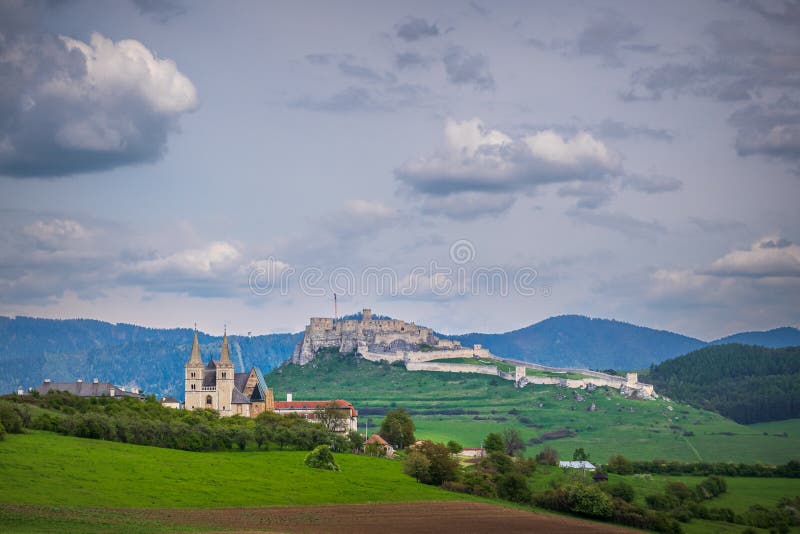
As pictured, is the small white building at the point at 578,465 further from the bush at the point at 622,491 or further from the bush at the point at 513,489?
the bush at the point at 513,489

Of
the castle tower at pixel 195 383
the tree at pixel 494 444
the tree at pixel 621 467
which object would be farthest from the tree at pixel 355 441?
the tree at pixel 621 467

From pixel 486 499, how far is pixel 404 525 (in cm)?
2367

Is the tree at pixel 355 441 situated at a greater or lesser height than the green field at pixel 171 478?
greater

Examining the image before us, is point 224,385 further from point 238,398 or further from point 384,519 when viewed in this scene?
point 384,519

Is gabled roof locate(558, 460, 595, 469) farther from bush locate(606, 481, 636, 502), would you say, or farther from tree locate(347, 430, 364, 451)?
tree locate(347, 430, 364, 451)

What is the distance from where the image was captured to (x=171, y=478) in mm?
78875

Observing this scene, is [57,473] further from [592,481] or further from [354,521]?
[592,481]

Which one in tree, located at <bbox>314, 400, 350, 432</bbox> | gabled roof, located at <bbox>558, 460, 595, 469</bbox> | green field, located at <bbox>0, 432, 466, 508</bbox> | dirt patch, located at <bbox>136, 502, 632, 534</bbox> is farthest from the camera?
tree, located at <bbox>314, 400, 350, 432</bbox>

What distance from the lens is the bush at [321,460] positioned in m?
94.2

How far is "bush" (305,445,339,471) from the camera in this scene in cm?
9425

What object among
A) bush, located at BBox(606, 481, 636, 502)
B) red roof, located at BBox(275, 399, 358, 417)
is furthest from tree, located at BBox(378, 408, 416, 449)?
bush, located at BBox(606, 481, 636, 502)

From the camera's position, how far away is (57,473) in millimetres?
72000

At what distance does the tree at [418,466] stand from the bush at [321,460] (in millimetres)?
7594

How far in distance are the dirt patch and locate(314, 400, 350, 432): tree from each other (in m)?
40.8
